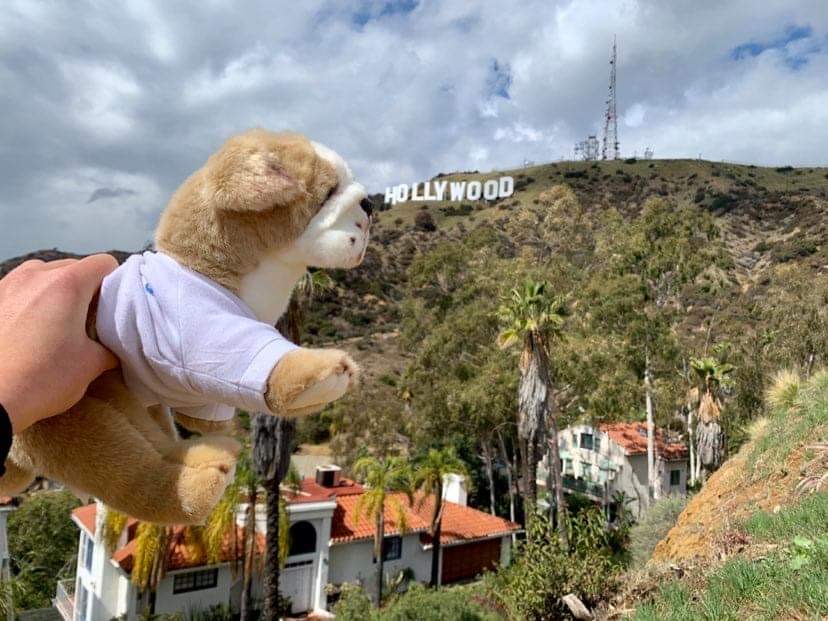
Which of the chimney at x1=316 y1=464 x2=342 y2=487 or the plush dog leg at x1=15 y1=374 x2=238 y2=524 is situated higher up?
the plush dog leg at x1=15 y1=374 x2=238 y2=524

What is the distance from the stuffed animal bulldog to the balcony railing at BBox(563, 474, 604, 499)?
32321mm

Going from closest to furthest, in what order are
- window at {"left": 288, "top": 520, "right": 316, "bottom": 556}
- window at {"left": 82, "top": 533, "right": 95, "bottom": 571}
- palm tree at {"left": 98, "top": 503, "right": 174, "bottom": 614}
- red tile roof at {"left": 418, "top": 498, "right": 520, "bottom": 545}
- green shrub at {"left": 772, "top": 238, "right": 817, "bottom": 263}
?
1. palm tree at {"left": 98, "top": 503, "right": 174, "bottom": 614}
2. window at {"left": 82, "top": 533, "right": 95, "bottom": 571}
3. window at {"left": 288, "top": 520, "right": 316, "bottom": 556}
4. red tile roof at {"left": 418, "top": 498, "right": 520, "bottom": 545}
5. green shrub at {"left": 772, "top": 238, "right": 817, "bottom": 263}

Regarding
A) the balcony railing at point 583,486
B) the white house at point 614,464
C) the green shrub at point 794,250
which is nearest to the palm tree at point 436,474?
the white house at point 614,464

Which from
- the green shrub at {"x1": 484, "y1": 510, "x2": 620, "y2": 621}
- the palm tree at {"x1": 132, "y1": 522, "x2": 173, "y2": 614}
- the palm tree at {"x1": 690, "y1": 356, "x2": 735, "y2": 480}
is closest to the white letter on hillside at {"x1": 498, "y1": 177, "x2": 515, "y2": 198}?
the palm tree at {"x1": 690, "y1": 356, "x2": 735, "y2": 480}

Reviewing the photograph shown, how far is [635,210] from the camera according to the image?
7125 cm

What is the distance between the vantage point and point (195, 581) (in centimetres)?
1769

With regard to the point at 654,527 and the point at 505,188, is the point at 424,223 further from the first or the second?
the point at 654,527

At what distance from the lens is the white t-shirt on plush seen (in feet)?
5.30

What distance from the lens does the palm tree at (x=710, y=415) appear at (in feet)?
75.5

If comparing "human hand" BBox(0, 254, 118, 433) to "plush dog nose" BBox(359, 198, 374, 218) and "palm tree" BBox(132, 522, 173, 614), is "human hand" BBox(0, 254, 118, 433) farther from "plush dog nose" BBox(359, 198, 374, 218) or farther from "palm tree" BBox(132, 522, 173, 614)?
"palm tree" BBox(132, 522, 173, 614)

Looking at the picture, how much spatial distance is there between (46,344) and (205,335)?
1.27 feet

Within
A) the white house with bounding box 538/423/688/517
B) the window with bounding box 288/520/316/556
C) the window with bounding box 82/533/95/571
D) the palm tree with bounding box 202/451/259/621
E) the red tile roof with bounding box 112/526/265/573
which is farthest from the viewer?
the white house with bounding box 538/423/688/517

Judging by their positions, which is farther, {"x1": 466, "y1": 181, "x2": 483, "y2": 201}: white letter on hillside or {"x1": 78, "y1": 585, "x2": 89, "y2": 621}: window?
{"x1": 466, "y1": 181, "x2": 483, "y2": 201}: white letter on hillside

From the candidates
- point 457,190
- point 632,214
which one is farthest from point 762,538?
point 457,190
